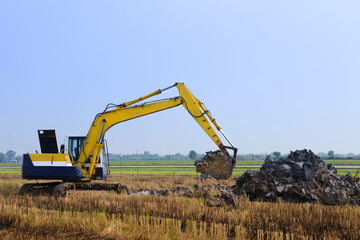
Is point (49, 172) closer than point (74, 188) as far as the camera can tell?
Yes

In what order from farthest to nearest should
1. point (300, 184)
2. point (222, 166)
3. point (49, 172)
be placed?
1. point (222, 166)
2. point (49, 172)
3. point (300, 184)

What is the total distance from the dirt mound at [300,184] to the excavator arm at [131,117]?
1.80 metres

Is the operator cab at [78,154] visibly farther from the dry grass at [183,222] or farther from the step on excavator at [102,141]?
the dry grass at [183,222]

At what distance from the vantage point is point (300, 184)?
11.8 meters

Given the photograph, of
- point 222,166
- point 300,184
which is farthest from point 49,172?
point 300,184

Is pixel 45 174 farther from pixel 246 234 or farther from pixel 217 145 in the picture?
pixel 246 234

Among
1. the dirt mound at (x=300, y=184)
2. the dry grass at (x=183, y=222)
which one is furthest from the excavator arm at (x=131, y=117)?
the dry grass at (x=183, y=222)

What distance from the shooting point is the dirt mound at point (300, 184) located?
11250 mm

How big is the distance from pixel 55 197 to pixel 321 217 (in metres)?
8.91

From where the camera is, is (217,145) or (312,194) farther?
(217,145)

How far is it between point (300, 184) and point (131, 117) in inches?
272

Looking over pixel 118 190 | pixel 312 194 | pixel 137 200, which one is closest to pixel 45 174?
pixel 118 190

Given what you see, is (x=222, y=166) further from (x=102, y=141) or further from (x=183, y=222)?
(x=183, y=222)

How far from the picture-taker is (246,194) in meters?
12.5
